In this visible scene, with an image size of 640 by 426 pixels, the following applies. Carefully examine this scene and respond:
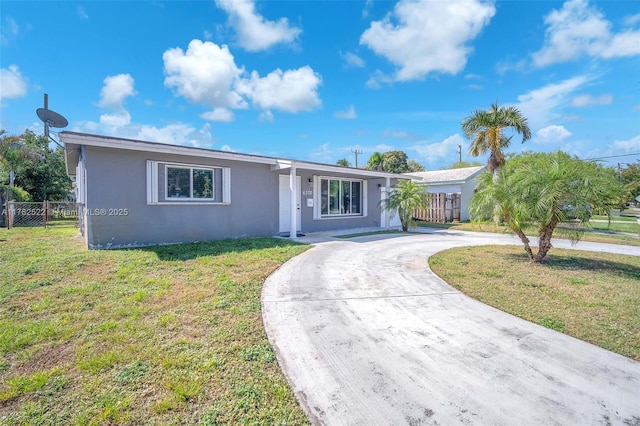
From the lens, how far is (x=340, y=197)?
13789 millimetres

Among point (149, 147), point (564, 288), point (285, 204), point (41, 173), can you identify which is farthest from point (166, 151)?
point (41, 173)

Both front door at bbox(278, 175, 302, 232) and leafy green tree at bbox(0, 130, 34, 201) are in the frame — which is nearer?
front door at bbox(278, 175, 302, 232)

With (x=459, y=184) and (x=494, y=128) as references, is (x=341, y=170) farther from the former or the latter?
(x=459, y=184)

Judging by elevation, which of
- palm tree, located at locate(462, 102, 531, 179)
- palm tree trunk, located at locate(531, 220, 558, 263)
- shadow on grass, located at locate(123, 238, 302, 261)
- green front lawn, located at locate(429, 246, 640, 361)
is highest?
palm tree, located at locate(462, 102, 531, 179)

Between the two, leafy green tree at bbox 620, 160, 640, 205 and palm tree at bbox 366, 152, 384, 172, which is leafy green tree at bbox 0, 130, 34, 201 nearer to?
palm tree at bbox 366, 152, 384, 172

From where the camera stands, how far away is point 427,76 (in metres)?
20.0

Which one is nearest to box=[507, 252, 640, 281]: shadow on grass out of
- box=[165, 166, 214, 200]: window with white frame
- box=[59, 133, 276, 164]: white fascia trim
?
box=[59, 133, 276, 164]: white fascia trim

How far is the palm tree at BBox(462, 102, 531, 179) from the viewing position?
15961 millimetres

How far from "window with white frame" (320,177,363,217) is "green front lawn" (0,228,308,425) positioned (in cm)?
757

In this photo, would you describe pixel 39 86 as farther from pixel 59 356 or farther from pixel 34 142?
pixel 59 356

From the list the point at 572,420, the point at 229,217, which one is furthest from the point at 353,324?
the point at 229,217

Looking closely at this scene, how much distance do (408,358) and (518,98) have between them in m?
19.2

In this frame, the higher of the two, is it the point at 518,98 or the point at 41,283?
the point at 518,98

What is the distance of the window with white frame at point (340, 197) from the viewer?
43.0 feet
